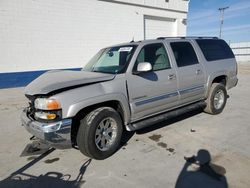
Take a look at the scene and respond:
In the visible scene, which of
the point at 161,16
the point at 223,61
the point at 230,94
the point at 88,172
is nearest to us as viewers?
the point at 88,172

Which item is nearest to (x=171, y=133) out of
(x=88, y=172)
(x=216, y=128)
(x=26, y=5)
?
(x=216, y=128)

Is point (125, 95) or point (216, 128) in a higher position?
point (125, 95)

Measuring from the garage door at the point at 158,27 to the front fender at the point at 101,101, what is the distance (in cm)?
1185

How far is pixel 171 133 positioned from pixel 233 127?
1.45 m

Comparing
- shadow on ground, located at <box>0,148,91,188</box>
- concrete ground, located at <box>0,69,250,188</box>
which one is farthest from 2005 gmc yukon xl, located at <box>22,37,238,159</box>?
shadow on ground, located at <box>0,148,91,188</box>

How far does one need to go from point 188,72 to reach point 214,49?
1.49 meters

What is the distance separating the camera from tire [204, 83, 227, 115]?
521 centimetres

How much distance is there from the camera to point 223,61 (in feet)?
18.0

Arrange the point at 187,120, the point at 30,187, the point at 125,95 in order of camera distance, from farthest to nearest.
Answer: the point at 187,120 → the point at 125,95 → the point at 30,187

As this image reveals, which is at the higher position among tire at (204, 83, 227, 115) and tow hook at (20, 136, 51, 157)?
tire at (204, 83, 227, 115)

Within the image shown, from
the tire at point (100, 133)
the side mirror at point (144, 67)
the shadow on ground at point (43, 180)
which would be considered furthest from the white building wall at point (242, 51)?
the shadow on ground at point (43, 180)

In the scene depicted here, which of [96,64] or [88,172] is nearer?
[88,172]

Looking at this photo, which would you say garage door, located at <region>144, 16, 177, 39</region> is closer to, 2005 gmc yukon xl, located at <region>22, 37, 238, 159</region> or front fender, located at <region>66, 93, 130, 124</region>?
2005 gmc yukon xl, located at <region>22, 37, 238, 159</region>

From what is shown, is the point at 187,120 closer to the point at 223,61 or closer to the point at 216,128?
the point at 216,128
